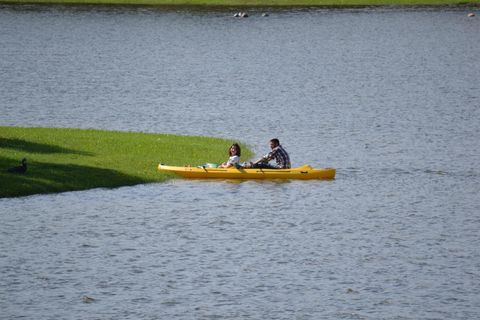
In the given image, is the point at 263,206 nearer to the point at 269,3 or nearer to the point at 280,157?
the point at 280,157

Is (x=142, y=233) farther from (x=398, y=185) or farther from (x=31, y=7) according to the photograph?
(x=31, y=7)

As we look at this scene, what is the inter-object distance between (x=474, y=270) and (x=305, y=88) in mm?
48503

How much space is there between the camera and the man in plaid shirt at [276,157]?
154ft

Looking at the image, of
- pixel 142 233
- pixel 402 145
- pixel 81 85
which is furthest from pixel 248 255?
pixel 81 85

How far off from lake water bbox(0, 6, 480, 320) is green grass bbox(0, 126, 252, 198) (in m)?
0.80

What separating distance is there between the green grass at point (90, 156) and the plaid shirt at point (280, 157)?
3769 mm

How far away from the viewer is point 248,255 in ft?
123

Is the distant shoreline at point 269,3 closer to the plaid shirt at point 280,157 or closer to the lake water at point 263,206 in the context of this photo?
the lake water at point 263,206

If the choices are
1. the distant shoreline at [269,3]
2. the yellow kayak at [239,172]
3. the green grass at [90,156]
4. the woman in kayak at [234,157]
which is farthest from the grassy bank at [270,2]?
the woman in kayak at [234,157]

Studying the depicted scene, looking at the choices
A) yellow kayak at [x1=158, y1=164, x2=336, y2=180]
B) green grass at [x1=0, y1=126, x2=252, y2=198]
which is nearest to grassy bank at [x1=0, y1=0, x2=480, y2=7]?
green grass at [x1=0, y1=126, x2=252, y2=198]

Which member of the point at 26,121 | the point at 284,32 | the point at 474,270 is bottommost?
the point at 474,270

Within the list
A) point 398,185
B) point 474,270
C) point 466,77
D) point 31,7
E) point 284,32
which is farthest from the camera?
point 31,7

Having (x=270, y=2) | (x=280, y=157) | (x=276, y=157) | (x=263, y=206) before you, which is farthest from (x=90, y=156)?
(x=270, y=2)

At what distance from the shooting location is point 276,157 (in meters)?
47.0
